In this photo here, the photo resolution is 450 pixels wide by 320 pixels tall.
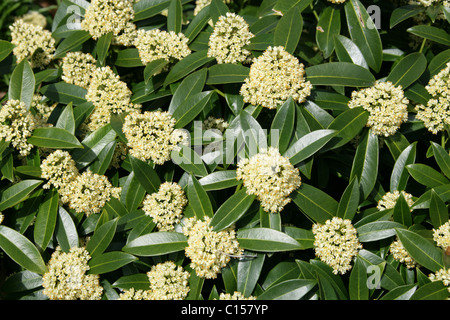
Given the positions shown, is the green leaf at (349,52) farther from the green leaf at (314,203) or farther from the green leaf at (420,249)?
the green leaf at (420,249)

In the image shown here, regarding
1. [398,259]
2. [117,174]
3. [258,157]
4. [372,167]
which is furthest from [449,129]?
[117,174]

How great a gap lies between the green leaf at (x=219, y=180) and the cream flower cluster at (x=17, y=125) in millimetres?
1135

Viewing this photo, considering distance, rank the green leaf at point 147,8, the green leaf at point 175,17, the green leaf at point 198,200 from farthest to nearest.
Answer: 1. the green leaf at point 147,8
2. the green leaf at point 175,17
3. the green leaf at point 198,200

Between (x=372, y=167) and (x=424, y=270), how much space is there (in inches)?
27.0

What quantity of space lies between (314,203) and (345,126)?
500mm

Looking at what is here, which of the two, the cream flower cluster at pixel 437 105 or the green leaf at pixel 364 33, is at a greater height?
the green leaf at pixel 364 33

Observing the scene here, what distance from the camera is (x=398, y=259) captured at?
2615 mm

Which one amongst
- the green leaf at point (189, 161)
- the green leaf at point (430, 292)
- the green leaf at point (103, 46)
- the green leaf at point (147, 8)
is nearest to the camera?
the green leaf at point (430, 292)

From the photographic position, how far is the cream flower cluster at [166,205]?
2.68 metres

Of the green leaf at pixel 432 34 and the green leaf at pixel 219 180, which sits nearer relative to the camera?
the green leaf at pixel 219 180

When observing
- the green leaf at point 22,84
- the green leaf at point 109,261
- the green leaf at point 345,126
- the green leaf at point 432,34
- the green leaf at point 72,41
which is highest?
the green leaf at point 72,41

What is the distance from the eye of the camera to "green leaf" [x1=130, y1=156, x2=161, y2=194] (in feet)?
8.79

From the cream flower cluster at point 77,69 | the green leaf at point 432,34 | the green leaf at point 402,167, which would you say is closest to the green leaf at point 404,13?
the green leaf at point 432,34

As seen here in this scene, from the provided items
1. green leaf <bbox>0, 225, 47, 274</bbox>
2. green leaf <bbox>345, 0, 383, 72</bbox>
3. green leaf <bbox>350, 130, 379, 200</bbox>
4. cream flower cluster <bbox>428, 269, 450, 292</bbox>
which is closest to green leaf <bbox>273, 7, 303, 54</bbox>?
green leaf <bbox>345, 0, 383, 72</bbox>
